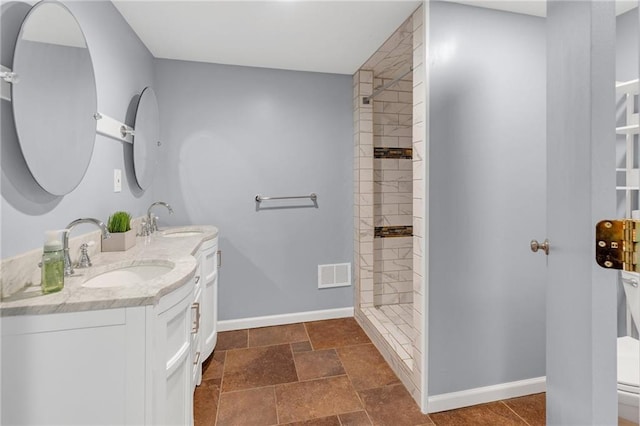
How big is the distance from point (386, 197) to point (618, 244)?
2.60 meters

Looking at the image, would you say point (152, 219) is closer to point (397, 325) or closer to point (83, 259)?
point (83, 259)

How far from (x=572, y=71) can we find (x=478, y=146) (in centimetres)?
116

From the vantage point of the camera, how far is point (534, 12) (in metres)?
1.86

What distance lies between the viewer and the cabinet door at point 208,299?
2091 mm

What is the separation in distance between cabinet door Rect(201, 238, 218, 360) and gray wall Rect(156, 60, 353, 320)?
536 mm

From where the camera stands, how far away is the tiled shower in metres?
2.47

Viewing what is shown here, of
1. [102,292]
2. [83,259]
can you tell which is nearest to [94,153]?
[83,259]

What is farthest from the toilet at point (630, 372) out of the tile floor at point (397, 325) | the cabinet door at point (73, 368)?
the cabinet door at point (73, 368)

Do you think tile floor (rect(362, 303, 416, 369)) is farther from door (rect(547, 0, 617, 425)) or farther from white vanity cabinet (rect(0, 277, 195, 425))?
white vanity cabinet (rect(0, 277, 195, 425))

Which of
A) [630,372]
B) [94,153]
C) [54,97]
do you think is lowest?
[630,372]

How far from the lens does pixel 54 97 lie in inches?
49.6

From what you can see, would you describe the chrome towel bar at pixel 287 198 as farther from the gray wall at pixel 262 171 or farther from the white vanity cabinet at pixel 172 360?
the white vanity cabinet at pixel 172 360

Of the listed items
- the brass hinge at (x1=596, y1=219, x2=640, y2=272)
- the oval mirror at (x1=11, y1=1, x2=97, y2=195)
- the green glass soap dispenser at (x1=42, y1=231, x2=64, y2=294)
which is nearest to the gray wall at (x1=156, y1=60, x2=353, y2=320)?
the oval mirror at (x1=11, y1=1, x2=97, y2=195)

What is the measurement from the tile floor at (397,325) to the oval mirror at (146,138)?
7.21ft
